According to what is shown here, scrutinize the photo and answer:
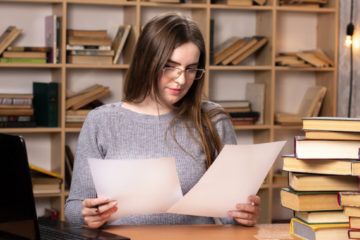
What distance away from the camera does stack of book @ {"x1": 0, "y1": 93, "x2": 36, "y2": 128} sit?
3.31 meters

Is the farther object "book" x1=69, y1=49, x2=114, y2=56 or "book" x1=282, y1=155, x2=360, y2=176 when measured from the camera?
"book" x1=69, y1=49, x2=114, y2=56

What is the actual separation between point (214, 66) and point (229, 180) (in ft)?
6.91

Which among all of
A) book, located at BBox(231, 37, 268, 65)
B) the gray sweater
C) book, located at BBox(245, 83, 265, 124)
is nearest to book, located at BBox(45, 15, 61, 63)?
book, located at BBox(231, 37, 268, 65)

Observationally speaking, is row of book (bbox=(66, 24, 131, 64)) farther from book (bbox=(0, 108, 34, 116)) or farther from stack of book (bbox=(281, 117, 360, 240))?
stack of book (bbox=(281, 117, 360, 240))

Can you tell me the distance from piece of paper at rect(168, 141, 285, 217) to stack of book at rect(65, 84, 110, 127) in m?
1.95

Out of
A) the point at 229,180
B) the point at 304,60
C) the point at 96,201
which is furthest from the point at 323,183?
the point at 304,60

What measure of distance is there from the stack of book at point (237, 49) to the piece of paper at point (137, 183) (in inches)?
85.6

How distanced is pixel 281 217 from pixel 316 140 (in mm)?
2648

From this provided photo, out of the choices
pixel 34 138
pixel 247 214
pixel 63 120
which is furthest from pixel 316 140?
pixel 34 138

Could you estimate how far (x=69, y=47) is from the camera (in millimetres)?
3381

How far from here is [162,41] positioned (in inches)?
71.6

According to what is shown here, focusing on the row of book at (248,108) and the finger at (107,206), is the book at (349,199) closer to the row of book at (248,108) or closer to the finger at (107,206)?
the finger at (107,206)

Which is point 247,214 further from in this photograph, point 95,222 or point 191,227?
point 95,222

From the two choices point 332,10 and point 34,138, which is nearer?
point 34,138
